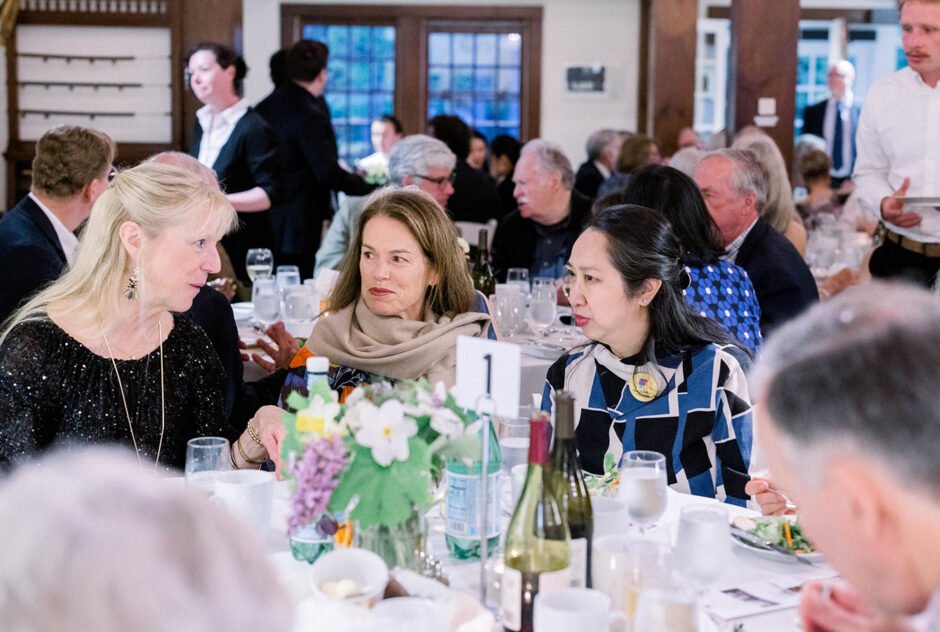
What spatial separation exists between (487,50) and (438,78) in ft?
2.09

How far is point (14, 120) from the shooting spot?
26.4 feet

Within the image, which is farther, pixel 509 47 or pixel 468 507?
pixel 509 47

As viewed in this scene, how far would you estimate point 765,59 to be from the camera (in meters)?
7.37

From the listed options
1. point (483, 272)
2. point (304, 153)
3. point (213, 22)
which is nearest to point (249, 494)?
point (483, 272)

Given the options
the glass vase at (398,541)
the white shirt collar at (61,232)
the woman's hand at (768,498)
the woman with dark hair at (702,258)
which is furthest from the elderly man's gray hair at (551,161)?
the glass vase at (398,541)

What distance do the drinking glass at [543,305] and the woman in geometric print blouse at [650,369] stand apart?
130 centimetres

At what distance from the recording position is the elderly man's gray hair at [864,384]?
852 mm

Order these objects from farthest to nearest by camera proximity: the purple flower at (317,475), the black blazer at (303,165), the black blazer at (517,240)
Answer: the black blazer at (303,165) < the black blazer at (517,240) < the purple flower at (317,475)

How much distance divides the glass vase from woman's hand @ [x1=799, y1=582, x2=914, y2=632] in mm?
550

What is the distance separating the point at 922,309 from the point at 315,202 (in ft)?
17.6

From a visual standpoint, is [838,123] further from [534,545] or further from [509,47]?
[534,545]

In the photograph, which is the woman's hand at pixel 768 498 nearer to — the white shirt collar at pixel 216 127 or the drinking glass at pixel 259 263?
the drinking glass at pixel 259 263

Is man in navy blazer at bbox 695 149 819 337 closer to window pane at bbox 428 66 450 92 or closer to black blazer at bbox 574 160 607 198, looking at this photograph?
black blazer at bbox 574 160 607 198

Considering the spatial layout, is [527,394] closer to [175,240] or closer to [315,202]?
[175,240]
